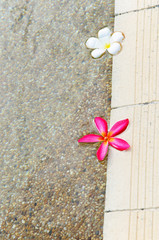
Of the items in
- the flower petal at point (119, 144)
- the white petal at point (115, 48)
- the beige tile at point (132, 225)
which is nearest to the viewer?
the beige tile at point (132, 225)

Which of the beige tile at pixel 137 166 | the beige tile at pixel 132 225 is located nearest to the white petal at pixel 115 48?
the beige tile at pixel 137 166

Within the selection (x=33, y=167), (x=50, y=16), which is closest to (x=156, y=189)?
(x=33, y=167)

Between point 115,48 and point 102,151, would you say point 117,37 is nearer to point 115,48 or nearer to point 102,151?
point 115,48

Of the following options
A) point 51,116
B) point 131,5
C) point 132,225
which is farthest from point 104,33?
point 132,225

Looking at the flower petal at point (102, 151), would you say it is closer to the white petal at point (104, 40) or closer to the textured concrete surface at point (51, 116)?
the textured concrete surface at point (51, 116)

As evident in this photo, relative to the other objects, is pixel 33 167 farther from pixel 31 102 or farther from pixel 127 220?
pixel 127 220

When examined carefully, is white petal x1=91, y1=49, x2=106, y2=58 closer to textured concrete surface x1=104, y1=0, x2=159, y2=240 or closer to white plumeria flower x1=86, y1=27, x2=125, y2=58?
white plumeria flower x1=86, y1=27, x2=125, y2=58
